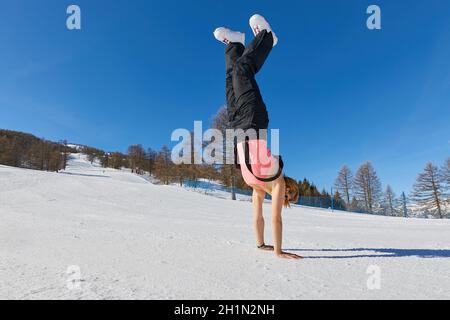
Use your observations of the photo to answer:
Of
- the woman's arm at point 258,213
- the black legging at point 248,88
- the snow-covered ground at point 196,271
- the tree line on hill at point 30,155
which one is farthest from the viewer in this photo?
the tree line on hill at point 30,155

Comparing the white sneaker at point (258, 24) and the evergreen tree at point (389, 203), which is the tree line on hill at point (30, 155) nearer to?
the evergreen tree at point (389, 203)

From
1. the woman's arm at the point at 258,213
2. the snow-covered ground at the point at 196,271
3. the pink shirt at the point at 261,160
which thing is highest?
the pink shirt at the point at 261,160

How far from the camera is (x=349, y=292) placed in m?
1.43

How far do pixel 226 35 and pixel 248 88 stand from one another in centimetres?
68

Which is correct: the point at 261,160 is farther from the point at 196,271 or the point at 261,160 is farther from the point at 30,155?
the point at 30,155

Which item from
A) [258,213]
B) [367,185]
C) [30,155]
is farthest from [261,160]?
[30,155]

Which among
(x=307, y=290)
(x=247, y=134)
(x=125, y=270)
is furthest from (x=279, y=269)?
(x=247, y=134)

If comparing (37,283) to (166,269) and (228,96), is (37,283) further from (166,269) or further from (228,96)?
(228,96)

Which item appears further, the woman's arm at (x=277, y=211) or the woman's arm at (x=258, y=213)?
the woman's arm at (x=258, y=213)

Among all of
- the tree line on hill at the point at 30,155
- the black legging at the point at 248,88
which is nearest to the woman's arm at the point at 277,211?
the black legging at the point at 248,88

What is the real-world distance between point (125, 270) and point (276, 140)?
5.62 feet

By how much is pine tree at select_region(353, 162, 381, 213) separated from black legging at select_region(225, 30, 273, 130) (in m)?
51.1

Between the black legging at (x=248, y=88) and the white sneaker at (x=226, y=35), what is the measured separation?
213 mm

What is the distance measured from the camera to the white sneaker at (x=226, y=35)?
2.85 metres
